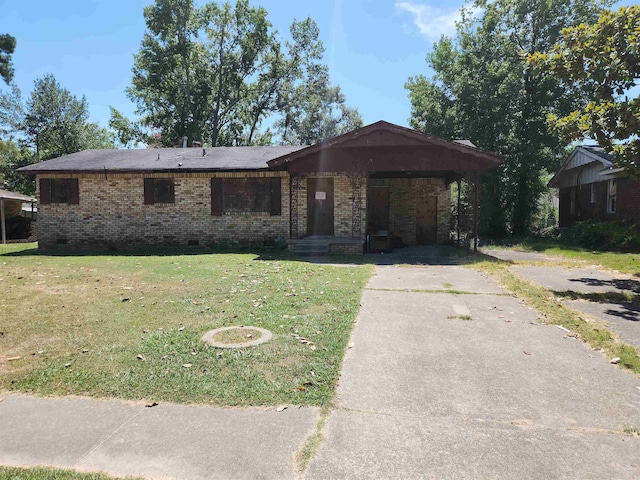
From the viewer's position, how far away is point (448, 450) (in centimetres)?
260

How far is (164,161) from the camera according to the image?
17.2 metres

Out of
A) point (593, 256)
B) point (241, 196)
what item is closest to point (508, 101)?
point (593, 256)

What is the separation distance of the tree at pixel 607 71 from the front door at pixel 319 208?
8303 millimetres

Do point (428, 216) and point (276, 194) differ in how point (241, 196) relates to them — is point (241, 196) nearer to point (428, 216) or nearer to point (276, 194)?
point (276, 194)

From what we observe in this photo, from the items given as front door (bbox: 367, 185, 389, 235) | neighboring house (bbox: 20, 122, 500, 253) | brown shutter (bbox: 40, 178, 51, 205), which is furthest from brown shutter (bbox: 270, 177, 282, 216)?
brown shutter (bbox: 40, 178, 51, 205)

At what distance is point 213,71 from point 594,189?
98.2 feet

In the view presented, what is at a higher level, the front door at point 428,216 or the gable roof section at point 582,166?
the gable roof section at point 582,166

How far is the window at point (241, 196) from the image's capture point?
635 inches

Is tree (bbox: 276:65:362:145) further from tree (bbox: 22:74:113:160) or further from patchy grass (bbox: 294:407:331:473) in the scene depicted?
patchy grass (bbox: 294:407:331:473)

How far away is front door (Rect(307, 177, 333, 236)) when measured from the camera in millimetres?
15531

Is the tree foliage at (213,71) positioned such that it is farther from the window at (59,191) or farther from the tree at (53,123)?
the window at (59,191)

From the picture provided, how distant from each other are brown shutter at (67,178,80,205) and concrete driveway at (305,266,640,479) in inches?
613

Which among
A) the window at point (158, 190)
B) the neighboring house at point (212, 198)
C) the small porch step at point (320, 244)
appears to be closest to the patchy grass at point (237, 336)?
the small porch step at point (320, 244)

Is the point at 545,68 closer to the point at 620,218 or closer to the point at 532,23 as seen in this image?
the point at 620,218
